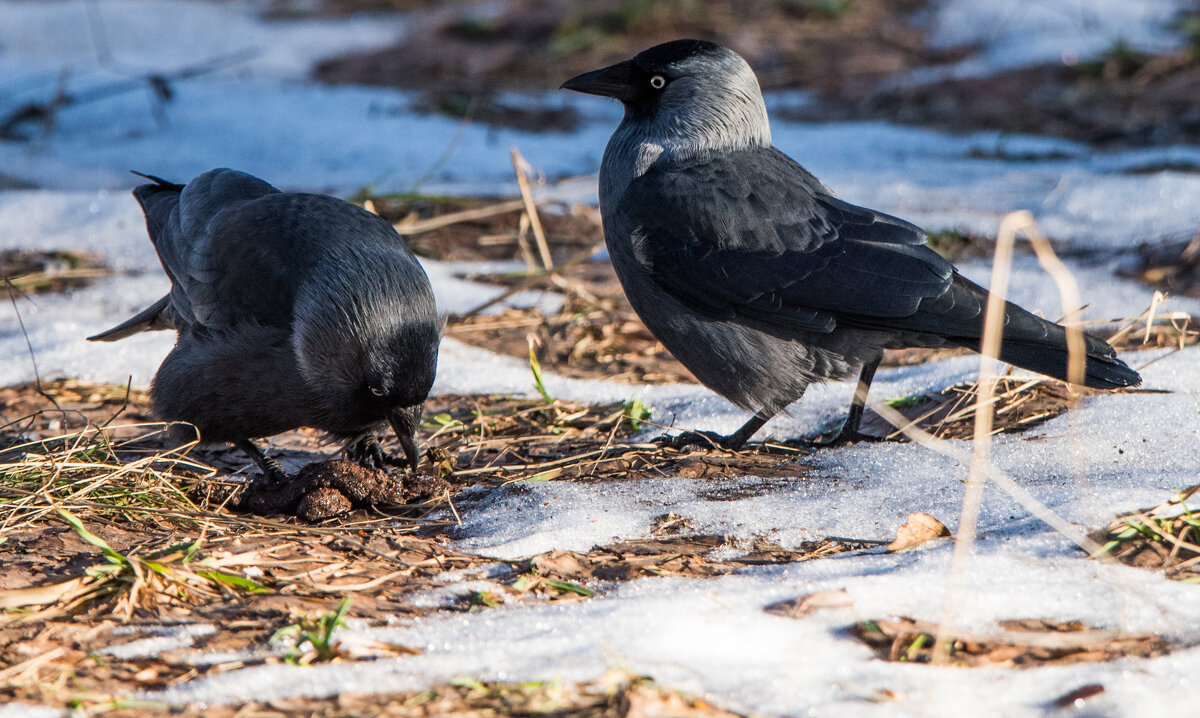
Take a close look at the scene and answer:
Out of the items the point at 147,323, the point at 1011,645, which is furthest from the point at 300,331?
the point at 1011,645

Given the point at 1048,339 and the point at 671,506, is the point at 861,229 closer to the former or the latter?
the point at 1048,339

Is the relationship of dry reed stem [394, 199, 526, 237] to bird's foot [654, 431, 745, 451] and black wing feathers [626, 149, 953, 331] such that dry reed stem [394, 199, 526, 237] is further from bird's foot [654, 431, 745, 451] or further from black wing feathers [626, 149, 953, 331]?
bird's foot [654, 431, 745, 451]

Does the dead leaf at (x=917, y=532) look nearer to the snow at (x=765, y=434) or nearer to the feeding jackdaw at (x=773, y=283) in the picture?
the snow at (x=765, y=434)

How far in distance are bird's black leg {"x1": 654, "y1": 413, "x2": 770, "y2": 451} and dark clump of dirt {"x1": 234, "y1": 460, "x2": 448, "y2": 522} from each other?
35.7 inches

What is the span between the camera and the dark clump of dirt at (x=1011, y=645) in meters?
2.01

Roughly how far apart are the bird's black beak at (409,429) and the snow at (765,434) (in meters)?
0.22

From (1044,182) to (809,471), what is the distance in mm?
4740

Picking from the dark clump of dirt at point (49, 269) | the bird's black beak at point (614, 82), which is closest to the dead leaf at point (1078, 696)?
the bird's black beak at point (614, 82)

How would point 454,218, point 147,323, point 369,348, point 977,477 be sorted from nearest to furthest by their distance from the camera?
point 977,477, point 369,348, point 147,323, point 454,218

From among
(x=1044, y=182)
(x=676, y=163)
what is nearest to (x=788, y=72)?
(x=1044, y=182)

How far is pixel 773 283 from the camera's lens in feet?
12.0

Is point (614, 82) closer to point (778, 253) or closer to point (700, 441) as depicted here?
point (778, 253)

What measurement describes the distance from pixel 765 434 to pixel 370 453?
4.73 feet

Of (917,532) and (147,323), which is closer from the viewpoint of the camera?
(917,532)
